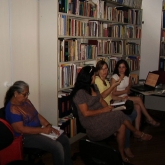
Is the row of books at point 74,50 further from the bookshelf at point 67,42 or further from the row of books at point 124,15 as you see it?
the row of books at point 124,15

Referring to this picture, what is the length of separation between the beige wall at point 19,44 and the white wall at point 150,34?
3.52m

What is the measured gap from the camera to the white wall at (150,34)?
19.7 feet

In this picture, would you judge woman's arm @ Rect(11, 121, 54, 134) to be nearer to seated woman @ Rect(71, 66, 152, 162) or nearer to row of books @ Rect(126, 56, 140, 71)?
seated woman @ Rect(71, 66, 152, 162)

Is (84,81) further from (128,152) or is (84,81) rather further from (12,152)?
(128,152)

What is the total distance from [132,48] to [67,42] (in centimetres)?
226

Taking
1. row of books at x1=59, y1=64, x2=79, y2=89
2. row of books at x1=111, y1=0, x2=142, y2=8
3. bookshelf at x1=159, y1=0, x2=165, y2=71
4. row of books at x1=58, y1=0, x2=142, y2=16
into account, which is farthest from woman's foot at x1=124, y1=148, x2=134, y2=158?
bookshelf at x1=159, y1=0, x2=165, y2=71

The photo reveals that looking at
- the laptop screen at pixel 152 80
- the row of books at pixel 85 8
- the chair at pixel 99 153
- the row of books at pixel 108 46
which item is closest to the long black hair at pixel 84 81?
the row of books at pixel 85 8

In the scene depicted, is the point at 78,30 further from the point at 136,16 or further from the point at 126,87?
the point at 136,16

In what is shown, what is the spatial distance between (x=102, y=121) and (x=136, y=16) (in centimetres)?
328

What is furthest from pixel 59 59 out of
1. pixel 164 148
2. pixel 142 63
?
pixel 142 63

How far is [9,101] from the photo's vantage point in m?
2.62

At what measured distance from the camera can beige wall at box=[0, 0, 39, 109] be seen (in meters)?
3.01

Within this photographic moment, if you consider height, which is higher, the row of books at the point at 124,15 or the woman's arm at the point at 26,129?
the row of books at the point at 124,15

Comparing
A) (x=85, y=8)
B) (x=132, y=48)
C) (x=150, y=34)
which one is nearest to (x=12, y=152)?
(x=85, y=8)
